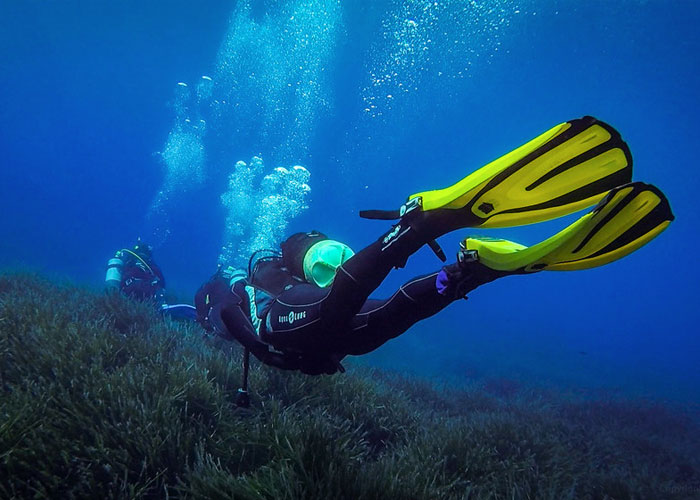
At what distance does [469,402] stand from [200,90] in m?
61.3

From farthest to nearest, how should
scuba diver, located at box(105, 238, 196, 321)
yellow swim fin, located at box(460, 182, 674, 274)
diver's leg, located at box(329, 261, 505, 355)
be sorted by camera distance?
scuba diver, located at box(105, 238, 196, 321) → diver's leg, located at box(329, 261, 505, 355) → yellow swim fin, located at box(460, 182, 674, 274)

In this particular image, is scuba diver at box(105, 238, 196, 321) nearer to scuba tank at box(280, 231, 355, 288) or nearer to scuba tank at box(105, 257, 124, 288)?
scuba tank at box(105, 257, 124, 288)

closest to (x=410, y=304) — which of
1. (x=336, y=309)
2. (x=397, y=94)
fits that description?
(x=336, y=309)

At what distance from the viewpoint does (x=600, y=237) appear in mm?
2062

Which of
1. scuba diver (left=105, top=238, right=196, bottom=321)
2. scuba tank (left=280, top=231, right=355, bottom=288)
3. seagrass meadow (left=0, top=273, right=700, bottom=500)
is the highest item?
scuba diver (left=105, top=238, right=196, bottom=321)

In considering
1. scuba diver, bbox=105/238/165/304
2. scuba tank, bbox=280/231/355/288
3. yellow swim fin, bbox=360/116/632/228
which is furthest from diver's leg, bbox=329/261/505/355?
scuba diver, bbox=105/238/165/304

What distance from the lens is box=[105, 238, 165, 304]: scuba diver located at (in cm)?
864

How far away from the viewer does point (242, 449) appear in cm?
291

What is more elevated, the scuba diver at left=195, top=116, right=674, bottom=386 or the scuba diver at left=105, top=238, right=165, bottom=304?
the scuba diver at left=105, top=238, right=165, bottom=304

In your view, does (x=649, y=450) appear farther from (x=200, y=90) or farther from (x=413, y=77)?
(x=200, y=90)

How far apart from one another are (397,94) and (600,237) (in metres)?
51.8

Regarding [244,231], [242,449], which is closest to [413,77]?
[244,231]

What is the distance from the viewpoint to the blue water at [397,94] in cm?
2755

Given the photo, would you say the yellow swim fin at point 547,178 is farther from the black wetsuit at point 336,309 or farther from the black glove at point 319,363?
the black glove at point 319,363
